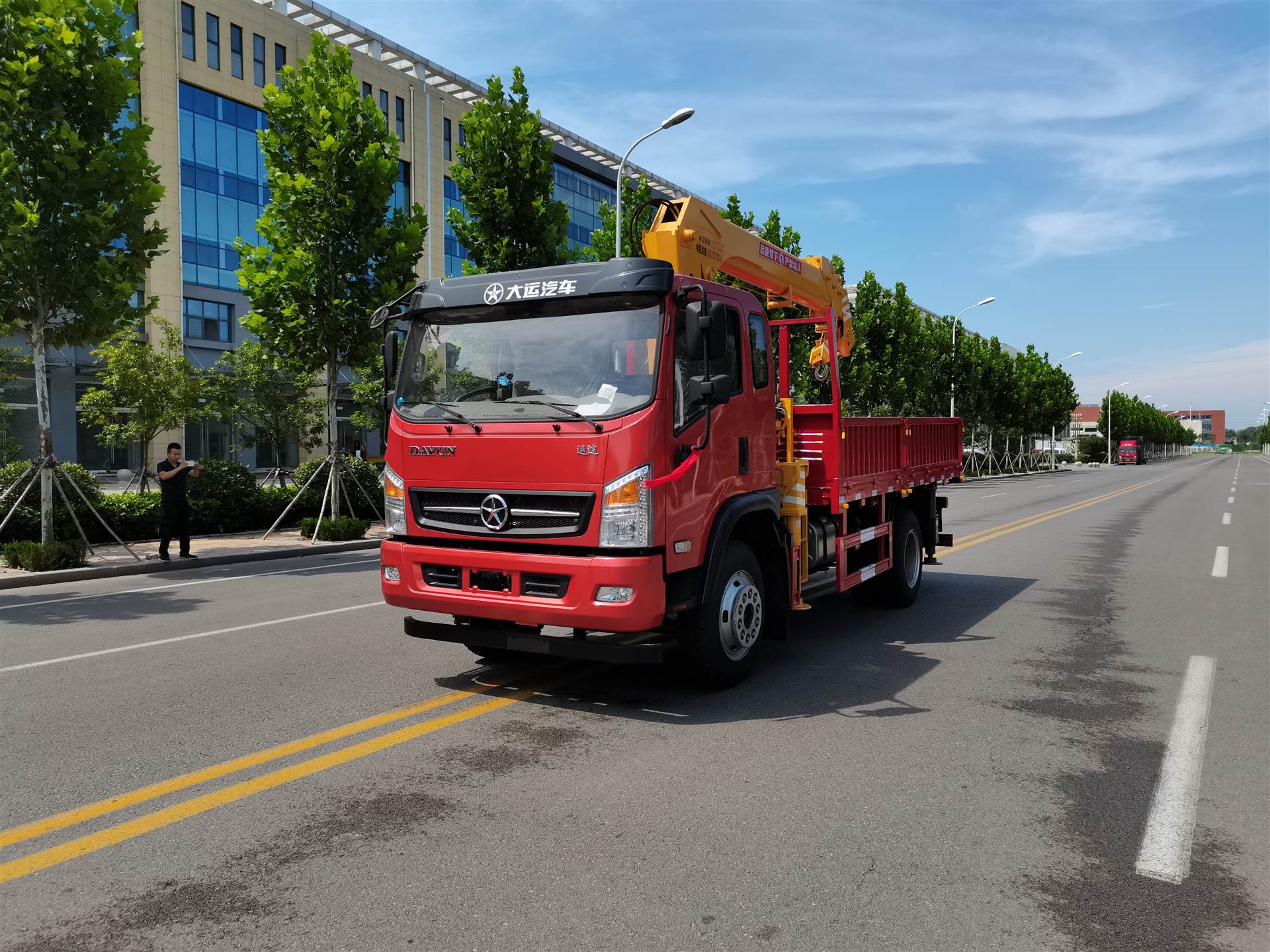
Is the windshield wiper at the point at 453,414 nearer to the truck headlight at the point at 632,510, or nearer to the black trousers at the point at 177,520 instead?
the truck headlight at the point at 632,510

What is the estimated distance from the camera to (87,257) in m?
12.9

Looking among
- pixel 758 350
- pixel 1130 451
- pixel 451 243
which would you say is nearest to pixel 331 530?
pixel 758 350

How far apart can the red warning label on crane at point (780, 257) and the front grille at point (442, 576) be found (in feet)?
12.5

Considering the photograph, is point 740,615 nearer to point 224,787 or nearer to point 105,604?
point 224,787

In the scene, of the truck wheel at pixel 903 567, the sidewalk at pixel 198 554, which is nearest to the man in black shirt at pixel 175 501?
the sidewalk at pixel 198 554

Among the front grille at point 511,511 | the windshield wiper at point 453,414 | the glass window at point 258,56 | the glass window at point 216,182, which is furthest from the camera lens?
the glass window at point 258,56

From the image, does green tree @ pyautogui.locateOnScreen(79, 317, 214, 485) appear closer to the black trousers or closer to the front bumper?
the black trousers

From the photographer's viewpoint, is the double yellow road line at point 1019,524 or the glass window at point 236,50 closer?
the double yellow road line at point 1019,524

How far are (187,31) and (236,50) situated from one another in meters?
2.36

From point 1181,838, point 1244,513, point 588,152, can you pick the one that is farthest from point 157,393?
point 588,152

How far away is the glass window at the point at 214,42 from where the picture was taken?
3903 centimetres

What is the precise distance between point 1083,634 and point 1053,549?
279 inches

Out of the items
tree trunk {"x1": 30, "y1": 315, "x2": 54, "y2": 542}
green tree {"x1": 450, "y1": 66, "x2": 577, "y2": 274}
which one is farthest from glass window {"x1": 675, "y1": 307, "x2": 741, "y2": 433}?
green tree {"x1": 450, "y1": 66, "x2": 577, "y2": 274}

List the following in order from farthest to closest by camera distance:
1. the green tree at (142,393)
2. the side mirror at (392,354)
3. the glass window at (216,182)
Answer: the glass window at (216,182), the green tree at (142,393), the side mirror at (392,354)
